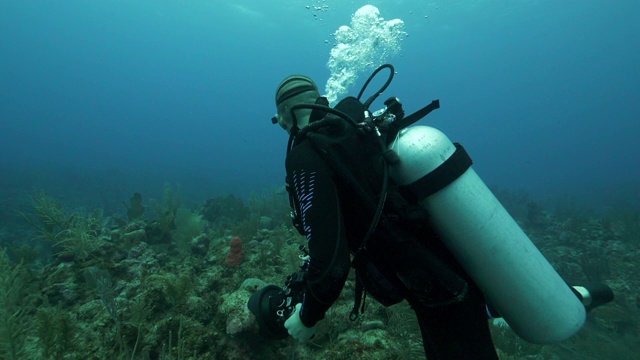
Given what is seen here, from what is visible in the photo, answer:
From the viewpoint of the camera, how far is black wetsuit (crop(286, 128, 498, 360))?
1.88 m

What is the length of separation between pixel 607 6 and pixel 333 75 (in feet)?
312

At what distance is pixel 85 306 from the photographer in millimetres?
4422

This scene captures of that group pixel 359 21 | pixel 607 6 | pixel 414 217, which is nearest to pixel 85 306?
pixel 414 217

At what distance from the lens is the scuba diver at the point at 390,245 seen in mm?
Result: 1924

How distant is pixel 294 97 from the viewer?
9.02 ft

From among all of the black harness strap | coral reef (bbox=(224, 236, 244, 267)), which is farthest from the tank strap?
coral reef (bbox=(224, 236, 244, 267))

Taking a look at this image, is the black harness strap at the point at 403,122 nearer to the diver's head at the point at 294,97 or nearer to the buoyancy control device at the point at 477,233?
the buoyancy control device at the point at 477,233

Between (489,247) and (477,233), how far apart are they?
120 millimetres

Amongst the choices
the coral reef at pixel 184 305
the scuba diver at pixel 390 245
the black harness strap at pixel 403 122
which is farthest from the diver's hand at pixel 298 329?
the black harness strap at pixel 403 122

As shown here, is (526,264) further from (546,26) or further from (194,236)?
(546,26)

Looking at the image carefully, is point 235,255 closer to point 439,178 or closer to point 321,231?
point 321,231

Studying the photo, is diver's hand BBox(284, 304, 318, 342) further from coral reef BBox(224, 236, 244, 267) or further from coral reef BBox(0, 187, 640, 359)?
coral reef BBox(224, 236, 244, 267)

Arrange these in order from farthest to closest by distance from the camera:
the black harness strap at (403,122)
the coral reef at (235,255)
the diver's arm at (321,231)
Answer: the coral reef at (235,255), the black harness strap at (403,122), the diver's arm at (321,231)

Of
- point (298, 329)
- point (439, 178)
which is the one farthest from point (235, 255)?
point (439, 178)
